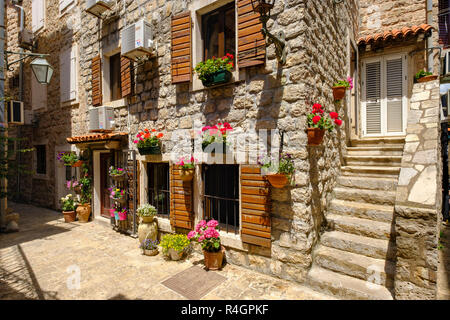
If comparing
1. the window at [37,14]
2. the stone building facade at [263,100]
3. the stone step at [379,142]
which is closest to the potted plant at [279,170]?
the stone building facade at [263,100]

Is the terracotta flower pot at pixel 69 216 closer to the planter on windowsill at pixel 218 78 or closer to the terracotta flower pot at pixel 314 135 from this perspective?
the planter on windowsill at pixel 218 78

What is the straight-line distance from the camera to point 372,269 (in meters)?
3.27

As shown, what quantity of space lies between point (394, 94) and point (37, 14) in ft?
46.8


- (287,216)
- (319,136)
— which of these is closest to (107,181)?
(287,216)

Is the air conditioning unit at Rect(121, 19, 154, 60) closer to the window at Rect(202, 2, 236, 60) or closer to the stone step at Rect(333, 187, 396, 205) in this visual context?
the window at Rect(202, 2, 236, 60)

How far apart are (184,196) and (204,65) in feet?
8.78

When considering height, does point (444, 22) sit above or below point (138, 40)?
above

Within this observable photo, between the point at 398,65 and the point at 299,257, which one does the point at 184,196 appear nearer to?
the point at 299,257

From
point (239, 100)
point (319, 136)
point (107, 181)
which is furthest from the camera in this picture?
point (107, 181)

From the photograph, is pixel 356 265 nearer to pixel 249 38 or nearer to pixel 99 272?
pixel 249 38

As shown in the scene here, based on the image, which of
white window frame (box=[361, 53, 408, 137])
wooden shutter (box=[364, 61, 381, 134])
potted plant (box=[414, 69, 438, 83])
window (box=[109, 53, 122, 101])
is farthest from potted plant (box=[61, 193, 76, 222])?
potted plant (box=[414, 69, 438, 83])

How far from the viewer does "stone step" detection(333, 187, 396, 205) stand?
4.22 metres

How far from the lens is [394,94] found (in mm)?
6875

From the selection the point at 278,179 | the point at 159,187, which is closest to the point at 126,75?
the point at 159,187
